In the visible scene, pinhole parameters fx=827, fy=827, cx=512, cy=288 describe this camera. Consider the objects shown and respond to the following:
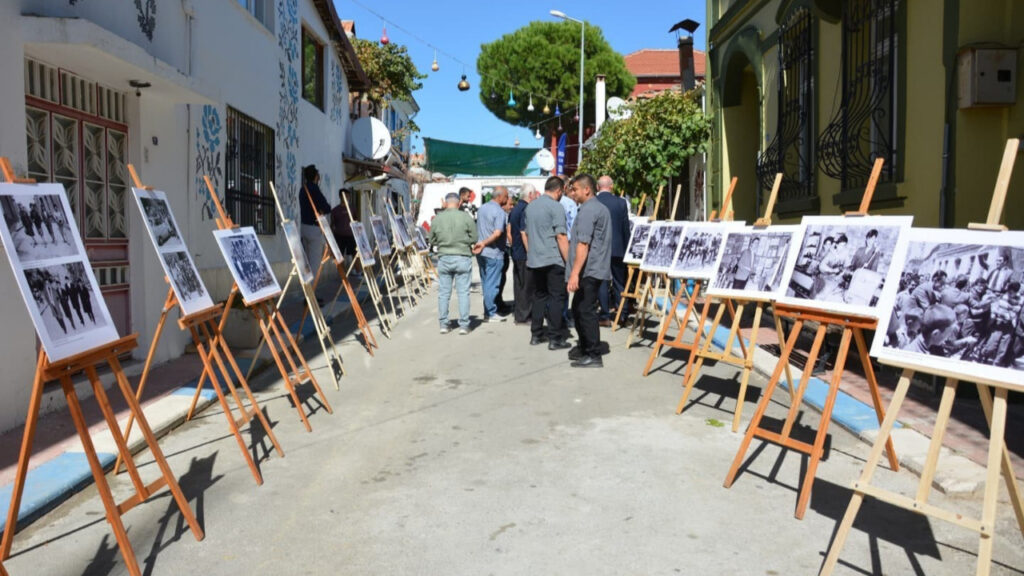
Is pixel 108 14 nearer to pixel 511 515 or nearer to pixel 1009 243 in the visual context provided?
pixel 511 515

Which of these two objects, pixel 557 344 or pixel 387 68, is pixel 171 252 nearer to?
pixel 557 344

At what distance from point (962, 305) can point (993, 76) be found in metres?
3.70

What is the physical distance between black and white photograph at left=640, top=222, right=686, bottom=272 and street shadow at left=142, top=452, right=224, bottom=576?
508 centimetres

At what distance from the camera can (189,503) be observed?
4508mm

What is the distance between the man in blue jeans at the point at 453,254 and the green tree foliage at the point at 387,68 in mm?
13556

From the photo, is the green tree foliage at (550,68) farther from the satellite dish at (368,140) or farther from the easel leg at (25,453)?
the easel leg at (25,453)

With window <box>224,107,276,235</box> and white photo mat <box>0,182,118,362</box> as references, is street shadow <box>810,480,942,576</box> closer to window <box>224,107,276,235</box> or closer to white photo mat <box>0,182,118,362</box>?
white photo mat <box>0,182,118,362</box>

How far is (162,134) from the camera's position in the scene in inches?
339

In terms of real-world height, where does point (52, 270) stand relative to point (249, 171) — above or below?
below

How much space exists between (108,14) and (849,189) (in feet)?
24.1

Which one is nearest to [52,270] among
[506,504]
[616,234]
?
[506,504]

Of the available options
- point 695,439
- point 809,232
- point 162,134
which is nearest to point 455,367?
point 695,439

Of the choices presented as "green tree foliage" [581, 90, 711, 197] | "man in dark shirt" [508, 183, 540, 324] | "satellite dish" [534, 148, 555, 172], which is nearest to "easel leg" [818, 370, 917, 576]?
"man in dark shirt" [508, 183, 540, 324]

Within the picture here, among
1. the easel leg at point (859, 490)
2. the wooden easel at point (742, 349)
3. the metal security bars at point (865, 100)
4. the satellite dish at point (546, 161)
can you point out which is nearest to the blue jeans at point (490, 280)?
the metal security bars at point (865, 100)
